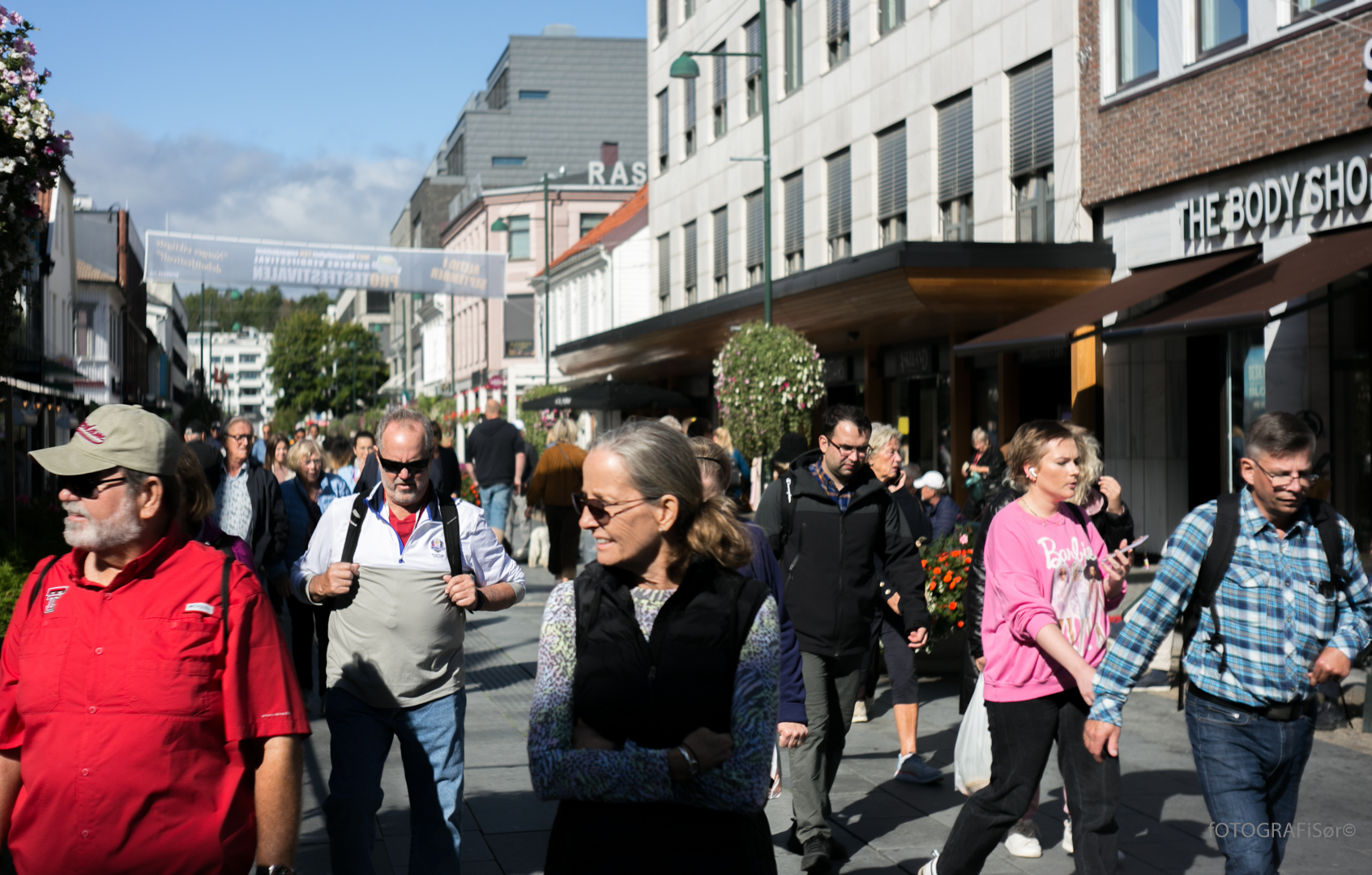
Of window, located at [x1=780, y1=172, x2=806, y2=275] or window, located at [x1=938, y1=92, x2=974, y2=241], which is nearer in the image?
window, located at [x1=938, y1=92, x2=974, y2=241]

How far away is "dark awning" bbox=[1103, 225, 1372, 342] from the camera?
11.6 meters

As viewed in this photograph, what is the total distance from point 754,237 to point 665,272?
21.9 ft

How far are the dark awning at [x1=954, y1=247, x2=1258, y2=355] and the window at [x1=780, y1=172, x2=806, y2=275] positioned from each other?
1039cm

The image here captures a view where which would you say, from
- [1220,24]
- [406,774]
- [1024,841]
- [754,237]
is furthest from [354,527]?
[754,237]

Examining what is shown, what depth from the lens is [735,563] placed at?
2.97 metres

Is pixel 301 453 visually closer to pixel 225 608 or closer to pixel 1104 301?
pixel 225 608

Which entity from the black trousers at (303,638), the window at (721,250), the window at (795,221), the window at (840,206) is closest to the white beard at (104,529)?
the black trousers at (303,638)

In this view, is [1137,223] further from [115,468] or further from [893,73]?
[115,468]

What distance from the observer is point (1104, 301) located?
1564 cm

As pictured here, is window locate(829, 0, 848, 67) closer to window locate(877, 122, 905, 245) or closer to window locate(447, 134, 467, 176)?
window locate(877, 122, 905, 245)

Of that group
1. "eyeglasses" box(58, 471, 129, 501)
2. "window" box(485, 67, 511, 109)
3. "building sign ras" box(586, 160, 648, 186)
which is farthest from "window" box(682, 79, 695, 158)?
"window" box(485, 67, 511, 109)

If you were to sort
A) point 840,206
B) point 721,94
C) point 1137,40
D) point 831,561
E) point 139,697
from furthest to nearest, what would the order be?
point 721,94
point 840,206
point 1137,40
point 831,561
point 139,697

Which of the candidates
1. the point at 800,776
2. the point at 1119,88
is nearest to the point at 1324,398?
the point at 1119,88

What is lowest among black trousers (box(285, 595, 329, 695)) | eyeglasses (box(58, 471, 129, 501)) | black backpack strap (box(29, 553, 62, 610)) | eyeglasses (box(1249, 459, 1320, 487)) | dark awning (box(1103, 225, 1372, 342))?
black trousers (box(285, 595, 329, 695))
